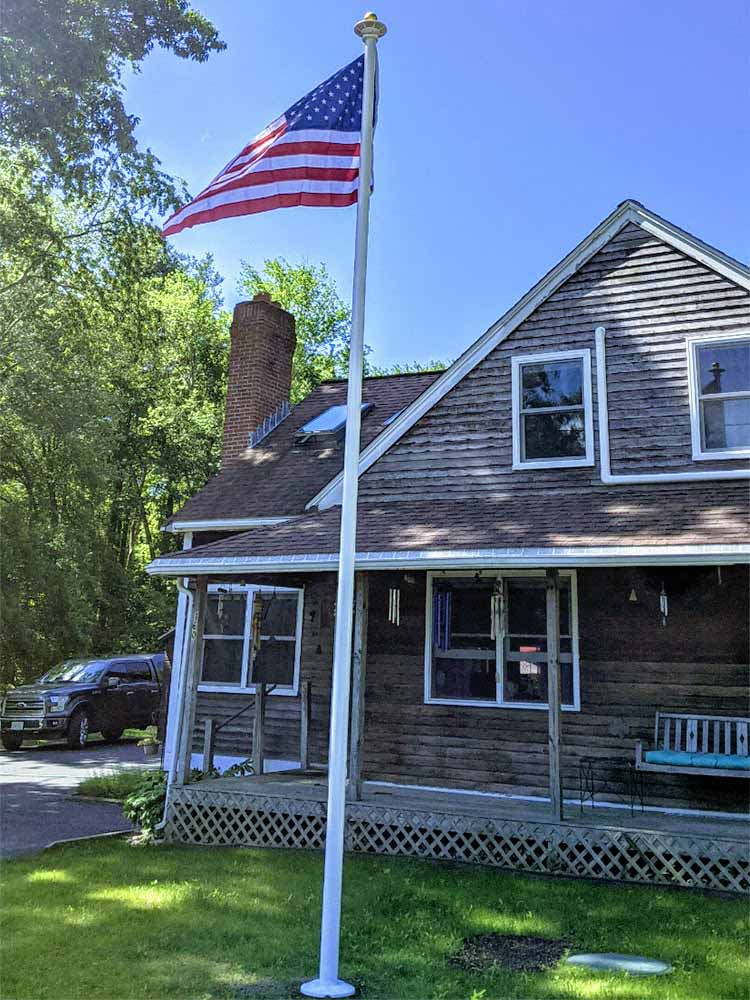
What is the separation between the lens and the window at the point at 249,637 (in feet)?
43.1

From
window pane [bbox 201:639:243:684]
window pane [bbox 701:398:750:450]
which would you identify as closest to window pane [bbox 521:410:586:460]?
window pane [bbox 701:398:750:450]

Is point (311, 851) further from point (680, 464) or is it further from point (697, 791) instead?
point (680, 464)

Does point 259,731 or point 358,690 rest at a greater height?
point 358,690

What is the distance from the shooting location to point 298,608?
43.7 feet

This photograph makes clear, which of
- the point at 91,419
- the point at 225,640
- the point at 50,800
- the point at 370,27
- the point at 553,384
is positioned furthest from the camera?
the point at 91,419

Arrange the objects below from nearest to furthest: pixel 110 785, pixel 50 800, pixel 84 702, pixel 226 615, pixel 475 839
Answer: pixel 475 839
pixel 50 800
pixel 110 785
pixel 226 615
pixel 84 702

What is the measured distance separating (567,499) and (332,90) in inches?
217

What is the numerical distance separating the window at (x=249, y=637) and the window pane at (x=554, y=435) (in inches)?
174

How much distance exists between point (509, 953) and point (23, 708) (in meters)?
15.6

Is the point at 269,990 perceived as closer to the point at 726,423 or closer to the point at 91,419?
the point at 726,423

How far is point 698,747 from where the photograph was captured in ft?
31.6

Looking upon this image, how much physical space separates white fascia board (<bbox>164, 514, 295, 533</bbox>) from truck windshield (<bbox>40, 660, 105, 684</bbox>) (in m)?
7.13

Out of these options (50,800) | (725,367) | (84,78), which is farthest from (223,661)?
(84,78)

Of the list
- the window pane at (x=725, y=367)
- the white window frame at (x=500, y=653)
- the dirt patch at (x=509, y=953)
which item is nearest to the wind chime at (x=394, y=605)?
the white window frame at (x=500, y=653)
